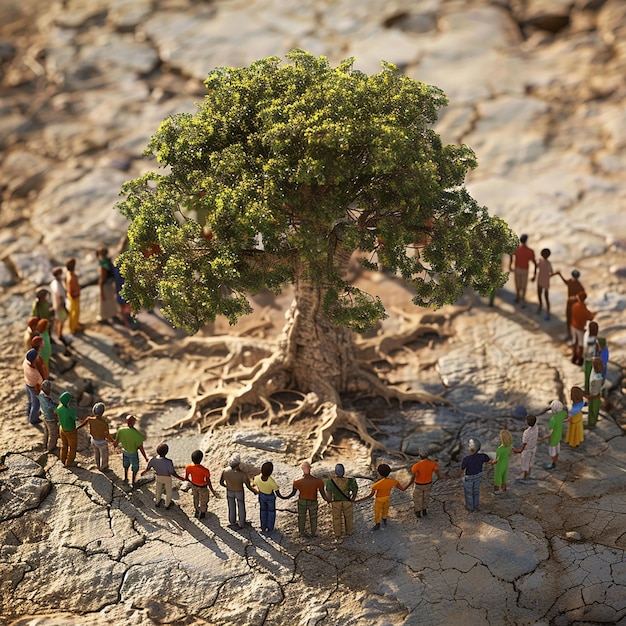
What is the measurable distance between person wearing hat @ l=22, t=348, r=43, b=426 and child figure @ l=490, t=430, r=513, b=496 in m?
6.10

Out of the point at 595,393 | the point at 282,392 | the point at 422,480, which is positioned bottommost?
the point at 282,392

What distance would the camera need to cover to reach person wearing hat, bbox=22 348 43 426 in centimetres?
1225

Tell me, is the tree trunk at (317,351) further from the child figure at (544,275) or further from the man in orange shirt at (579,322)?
the child figure at (544,275)

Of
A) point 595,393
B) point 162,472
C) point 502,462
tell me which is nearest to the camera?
point 162,472

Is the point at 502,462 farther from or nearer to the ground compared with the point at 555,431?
nearer to the ground

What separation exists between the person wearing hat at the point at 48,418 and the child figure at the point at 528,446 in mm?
5877

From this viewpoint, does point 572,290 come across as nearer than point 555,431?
No

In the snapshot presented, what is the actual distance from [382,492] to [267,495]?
1360mm

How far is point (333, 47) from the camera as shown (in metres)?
22.3

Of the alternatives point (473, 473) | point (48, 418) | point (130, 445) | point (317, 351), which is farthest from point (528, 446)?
point (48, 418)

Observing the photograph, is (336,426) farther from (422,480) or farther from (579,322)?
(579,322)

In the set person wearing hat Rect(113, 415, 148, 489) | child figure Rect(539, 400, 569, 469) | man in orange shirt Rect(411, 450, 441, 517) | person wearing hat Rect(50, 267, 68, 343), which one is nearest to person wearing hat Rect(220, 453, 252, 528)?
person wearing hat Rect(113, 415, 148, 489)

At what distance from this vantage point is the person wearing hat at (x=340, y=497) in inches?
419

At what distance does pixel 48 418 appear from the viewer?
11.8m
